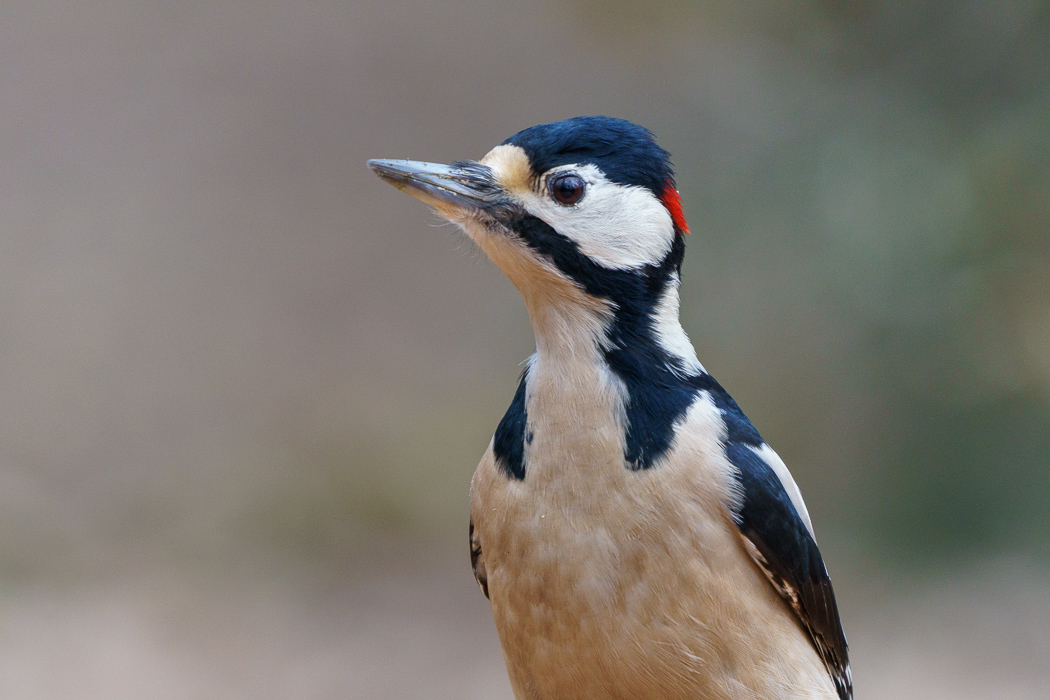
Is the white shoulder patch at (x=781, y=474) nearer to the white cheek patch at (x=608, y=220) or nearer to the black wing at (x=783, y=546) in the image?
the black wing at (x=783, y=546)

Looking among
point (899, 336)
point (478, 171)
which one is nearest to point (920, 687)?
point (899, 336)

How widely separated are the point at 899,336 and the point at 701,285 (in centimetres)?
85

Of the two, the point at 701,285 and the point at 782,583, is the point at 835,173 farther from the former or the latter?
the point at 782,583

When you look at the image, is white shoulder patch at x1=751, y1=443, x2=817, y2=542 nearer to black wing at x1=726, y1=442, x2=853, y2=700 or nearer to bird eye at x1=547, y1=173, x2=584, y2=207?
black wing at x1=726, y1=442, x2=853, y2=700

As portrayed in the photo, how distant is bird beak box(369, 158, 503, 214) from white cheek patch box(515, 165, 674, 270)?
2.0 inches

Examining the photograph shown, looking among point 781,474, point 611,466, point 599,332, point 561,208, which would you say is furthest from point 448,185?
point 781,474

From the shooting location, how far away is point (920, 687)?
12.6ft

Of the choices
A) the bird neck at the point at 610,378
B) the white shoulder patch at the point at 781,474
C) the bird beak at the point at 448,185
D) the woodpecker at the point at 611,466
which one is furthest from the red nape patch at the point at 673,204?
the white shoulder patch at the point at 781,474

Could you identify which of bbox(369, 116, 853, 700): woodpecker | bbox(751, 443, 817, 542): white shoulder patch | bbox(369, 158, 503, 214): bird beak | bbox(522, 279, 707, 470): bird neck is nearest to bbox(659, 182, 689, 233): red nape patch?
bbox(369, 116, 853, 700): woodpecker

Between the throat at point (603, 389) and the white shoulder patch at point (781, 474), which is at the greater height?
the throat at point (603, 389)

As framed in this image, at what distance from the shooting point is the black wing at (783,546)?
58.8 inches

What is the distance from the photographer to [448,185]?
4.67 ft

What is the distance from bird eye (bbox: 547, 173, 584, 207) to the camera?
1430mm

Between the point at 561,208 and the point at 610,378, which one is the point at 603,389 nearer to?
the point at 610,378
